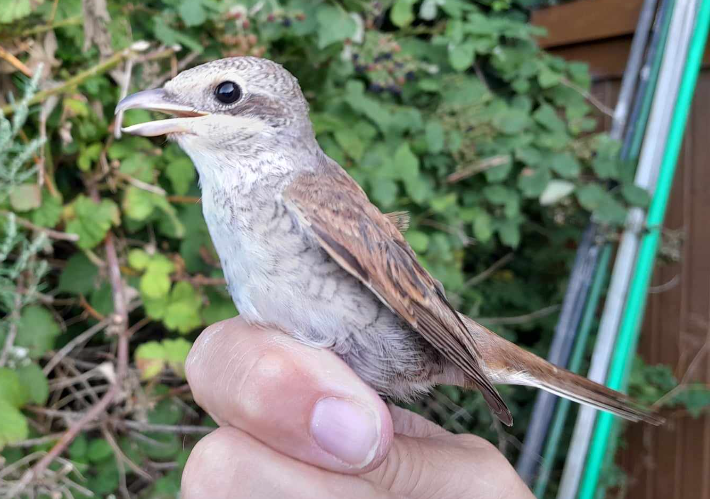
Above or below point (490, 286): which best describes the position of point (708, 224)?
above

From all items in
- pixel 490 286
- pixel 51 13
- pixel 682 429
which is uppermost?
pixel 51 13

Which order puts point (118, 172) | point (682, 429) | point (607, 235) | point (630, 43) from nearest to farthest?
point (118, 172) < point (607, 235) < point (682, 429) < point (630, 43)

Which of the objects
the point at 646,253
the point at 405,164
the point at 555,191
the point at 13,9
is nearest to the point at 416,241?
the point at 405,164

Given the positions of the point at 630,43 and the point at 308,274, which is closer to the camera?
the point at 308,274

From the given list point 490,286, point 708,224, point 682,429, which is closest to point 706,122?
point 708,224

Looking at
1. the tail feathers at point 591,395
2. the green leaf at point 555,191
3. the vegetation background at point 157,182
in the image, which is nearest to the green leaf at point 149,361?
the vegetation background at point 157,182

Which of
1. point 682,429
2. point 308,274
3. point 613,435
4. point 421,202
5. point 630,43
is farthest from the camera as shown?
point 630,43

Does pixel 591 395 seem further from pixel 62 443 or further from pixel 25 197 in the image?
pixel 25 197

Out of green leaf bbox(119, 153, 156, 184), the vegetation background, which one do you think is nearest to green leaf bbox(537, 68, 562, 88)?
the vegetation background

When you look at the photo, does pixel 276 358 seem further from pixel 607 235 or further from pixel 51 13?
pixel 607 235
